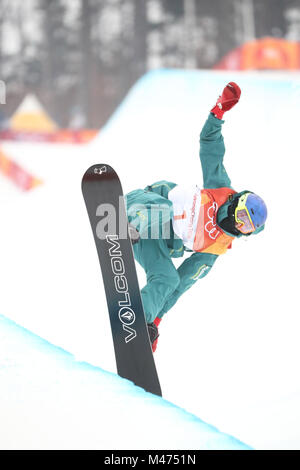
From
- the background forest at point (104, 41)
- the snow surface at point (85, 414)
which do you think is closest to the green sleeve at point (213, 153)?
the snow surface at point (85, 414)

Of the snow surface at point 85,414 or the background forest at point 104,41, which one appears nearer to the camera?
the snow surface at point 85,414

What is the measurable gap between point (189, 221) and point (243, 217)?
0.93ft

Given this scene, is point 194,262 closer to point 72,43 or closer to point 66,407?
point 66,407

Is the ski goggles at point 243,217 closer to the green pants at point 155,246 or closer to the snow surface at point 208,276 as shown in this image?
the green pants at point 155,246

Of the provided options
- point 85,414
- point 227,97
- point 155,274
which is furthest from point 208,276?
point 85,414

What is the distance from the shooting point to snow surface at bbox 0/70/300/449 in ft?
9.27

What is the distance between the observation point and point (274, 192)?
4.04 m

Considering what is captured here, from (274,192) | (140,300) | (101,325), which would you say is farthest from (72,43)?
(140,300)

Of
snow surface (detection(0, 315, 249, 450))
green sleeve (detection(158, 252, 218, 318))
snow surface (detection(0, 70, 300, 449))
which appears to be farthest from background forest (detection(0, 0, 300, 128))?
snow surface (detection(0, 315, 249, 450))

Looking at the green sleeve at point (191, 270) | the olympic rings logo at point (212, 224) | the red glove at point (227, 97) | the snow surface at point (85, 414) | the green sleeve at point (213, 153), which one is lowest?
the snow surface at point (85, 414)

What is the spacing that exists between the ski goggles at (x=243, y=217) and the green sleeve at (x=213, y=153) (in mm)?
→ 250

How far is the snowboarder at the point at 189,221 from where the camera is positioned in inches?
100

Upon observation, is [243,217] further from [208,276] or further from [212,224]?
[208,276]

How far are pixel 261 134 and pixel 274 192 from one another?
62 centimetres
